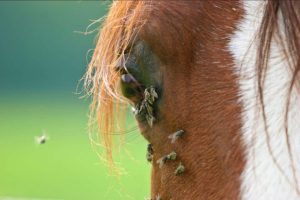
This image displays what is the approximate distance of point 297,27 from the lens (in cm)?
93

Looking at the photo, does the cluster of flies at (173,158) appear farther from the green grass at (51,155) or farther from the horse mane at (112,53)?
the green grass at (51,155)

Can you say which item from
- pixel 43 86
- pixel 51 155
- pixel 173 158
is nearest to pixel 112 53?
pixel 173 158

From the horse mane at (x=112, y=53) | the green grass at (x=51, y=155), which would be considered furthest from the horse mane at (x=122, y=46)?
the green grass at (x=51, y=155)

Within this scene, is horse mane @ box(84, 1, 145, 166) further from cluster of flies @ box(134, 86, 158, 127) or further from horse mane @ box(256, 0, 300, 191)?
horse mane @ box(256, 0, 300, 191)

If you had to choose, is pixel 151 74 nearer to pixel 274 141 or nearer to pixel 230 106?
pixel 230 106

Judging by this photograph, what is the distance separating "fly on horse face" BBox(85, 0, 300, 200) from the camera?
0.92m

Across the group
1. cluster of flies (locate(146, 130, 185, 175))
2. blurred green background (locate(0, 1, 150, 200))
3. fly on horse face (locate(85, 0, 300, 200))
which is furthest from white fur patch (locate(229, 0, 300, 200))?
blurred green background (locate(0, 1, 150, 200))

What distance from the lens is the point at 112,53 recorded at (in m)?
1.22

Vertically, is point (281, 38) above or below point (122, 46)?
below

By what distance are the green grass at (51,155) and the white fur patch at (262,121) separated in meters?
4.32

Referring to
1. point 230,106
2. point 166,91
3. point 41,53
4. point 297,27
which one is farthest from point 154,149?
point 41,53

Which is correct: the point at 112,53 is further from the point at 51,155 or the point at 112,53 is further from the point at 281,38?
the point at 51,155

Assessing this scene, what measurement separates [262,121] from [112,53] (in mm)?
386

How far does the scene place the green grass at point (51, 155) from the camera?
6.34m
